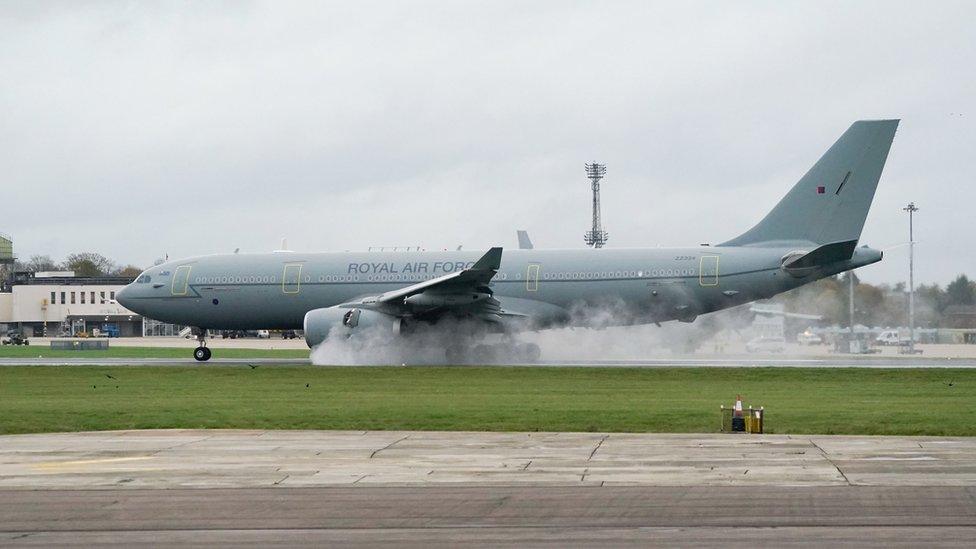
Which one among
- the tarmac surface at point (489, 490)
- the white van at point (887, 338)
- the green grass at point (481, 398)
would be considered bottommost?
the white van at point (887, 338)

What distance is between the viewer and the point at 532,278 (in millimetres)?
42156

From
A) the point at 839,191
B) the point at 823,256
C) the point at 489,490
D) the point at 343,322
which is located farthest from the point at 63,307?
the point at 489,490

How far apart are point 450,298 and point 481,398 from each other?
13281 millimetres

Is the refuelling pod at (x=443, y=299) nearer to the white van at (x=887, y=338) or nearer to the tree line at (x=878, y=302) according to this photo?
the tree line at (x=878, y=302)

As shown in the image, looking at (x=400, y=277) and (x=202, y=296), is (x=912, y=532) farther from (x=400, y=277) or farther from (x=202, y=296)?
(x=202, y=296)

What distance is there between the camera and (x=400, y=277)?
44.4 metres

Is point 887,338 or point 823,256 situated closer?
point 823,256

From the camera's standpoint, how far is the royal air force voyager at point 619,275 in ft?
132

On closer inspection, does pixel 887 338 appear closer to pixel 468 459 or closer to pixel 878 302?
pixel 878 302

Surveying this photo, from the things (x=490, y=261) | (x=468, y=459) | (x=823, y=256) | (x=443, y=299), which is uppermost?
(x=823, y=256)

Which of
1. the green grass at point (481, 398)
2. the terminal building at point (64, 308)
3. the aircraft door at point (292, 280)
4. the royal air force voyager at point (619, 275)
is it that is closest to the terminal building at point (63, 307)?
the terminal building at point (64, 308)

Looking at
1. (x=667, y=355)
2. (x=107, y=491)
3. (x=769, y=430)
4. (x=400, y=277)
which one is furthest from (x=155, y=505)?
(x=667, y=355)

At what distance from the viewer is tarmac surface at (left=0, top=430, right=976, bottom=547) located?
11.2m

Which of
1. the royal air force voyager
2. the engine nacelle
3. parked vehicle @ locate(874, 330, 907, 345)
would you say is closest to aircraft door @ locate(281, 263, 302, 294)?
the royal air force voyager
